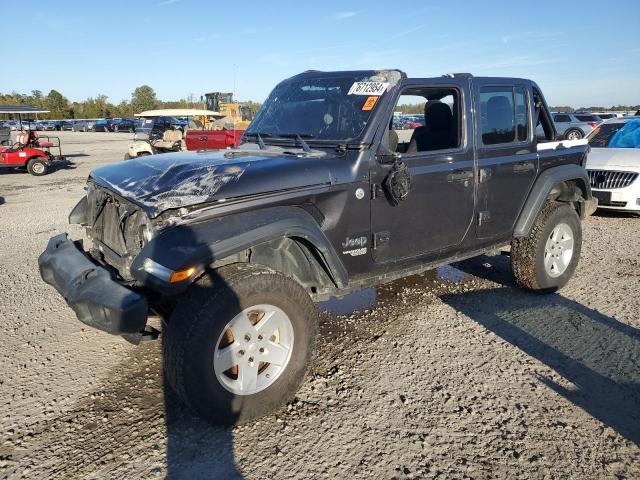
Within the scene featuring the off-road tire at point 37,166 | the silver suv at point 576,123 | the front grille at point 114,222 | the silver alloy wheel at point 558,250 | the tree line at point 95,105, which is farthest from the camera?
the tree line at point 95,105

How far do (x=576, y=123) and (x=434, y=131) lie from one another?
21436 mm

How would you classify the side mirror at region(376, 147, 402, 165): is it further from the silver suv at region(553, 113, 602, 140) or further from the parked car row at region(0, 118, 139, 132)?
the parked car row at region(0, 118, 139, 132)

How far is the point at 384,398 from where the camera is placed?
3.20 m

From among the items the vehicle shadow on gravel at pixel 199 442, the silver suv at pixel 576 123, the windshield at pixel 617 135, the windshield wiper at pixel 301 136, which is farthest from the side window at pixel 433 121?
the silver suv at pixel 576 123

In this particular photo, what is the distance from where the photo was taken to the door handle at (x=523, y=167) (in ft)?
14.7

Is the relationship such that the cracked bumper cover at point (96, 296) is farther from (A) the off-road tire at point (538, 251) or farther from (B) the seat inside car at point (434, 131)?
(A) the off-road tire at point (538, 251)

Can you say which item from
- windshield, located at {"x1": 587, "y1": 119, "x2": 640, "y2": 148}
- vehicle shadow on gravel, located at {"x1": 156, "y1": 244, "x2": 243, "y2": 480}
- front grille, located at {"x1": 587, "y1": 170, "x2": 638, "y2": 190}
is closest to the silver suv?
windshield, located at {"x1": 587, "y1": 119, "x2": 640, "y2": 148}

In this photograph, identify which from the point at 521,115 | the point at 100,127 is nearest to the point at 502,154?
the point at 521,115

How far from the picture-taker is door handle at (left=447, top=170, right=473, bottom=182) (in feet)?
13.0

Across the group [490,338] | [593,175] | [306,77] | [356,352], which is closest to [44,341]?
[356,352]

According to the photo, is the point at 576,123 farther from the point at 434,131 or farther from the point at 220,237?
the point at 220,237

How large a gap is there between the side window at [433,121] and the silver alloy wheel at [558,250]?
5.36ft

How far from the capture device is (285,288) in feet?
9.62

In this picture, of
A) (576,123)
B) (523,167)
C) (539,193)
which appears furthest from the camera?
(576,123)
